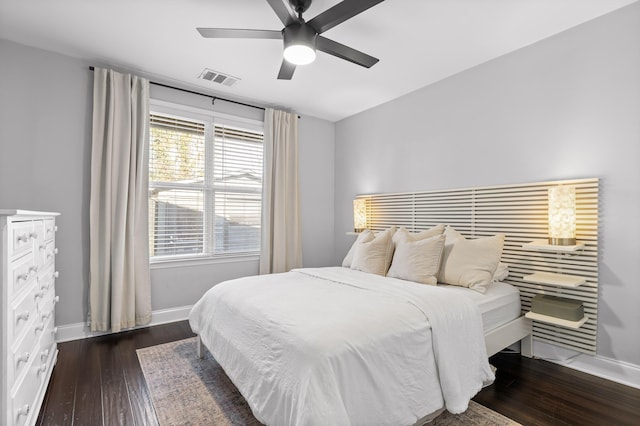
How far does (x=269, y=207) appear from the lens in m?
4.20

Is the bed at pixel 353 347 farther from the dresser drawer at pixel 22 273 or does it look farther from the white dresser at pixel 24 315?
the dresser drawer at pixel 22 273

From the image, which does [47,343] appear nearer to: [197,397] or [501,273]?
[197,397]

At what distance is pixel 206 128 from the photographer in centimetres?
389

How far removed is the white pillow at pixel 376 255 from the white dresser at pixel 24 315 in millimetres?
2411

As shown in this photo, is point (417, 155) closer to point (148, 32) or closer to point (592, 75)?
point (592, 75)

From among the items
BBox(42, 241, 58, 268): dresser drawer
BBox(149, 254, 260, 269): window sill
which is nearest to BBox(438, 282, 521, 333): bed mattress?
BBox(149, 254, 260, 269): window sill

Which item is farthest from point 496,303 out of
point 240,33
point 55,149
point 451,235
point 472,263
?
point 55,149

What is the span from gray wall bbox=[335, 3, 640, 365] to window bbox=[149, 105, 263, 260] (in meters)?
2.07

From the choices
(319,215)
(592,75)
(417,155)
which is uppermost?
(592,75)

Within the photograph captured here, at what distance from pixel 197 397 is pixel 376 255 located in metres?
1.82

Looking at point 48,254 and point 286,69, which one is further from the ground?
point 286,69

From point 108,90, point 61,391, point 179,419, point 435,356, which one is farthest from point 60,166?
point 435,356

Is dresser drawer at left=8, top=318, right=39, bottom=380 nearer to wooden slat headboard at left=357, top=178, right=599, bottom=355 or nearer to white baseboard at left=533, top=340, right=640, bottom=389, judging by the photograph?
wooden slat headboard at left=357, top=178, right=599, bottom=355

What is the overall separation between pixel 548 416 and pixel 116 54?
174 inches
